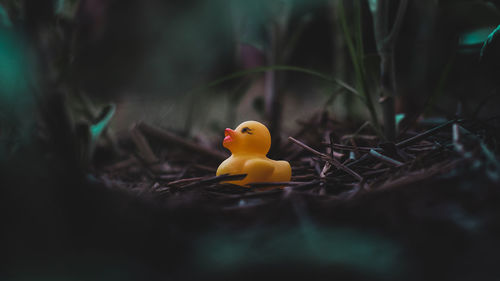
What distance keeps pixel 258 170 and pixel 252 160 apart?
2 cm

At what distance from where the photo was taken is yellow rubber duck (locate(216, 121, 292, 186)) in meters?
0.55

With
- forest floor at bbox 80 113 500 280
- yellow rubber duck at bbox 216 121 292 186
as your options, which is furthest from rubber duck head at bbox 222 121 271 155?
forest floor at bbox 80 113 500 280

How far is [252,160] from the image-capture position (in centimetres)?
56

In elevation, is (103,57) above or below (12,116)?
above

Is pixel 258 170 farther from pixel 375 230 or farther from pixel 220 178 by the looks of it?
pixel 375 230

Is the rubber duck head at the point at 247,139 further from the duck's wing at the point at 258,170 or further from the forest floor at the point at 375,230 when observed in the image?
the forest floor at the point at 375,230

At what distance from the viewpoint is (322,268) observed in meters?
0.25

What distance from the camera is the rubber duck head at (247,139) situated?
2.02 ft

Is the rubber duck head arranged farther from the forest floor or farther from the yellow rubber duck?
the forest floor

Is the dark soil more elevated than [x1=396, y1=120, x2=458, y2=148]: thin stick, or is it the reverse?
[x1=396, y1=120, x2=458, y2=148]: thin stick

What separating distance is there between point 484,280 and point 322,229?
12 cm

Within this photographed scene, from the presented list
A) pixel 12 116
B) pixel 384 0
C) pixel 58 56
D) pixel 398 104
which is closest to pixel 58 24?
pixel 58 56

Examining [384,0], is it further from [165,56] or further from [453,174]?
[165,56]

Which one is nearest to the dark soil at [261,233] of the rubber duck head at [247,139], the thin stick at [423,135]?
the thin stick at [423,135]
